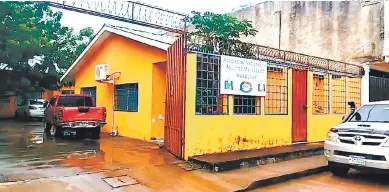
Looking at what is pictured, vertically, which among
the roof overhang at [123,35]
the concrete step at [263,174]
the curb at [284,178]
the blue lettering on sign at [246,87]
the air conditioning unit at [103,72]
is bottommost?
the curb at [284,178]

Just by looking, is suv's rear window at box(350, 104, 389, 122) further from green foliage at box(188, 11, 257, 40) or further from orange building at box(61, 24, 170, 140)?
green foliage at box(188, 11, 257, 40)

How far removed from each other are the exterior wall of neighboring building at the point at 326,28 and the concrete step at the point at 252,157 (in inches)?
272

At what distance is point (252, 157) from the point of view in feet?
27.4

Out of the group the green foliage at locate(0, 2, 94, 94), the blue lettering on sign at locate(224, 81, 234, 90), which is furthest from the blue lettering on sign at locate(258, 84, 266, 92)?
the green foliage at locate(0, 2, 94, 94)

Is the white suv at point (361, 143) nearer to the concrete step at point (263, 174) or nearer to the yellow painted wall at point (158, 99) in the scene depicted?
the concrete step at point (263, 174)

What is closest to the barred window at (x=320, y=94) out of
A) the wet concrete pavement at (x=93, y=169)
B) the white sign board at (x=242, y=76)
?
the white sign board at (x=242, y=76)

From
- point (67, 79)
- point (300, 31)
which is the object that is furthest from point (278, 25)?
point (67, 79)

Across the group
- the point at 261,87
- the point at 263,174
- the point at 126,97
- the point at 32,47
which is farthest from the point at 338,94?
the point at 32,47

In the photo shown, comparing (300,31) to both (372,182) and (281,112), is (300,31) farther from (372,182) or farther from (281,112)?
(372,182)

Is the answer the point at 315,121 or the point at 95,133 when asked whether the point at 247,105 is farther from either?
the point at 95,133

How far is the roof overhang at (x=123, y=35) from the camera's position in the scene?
1092 cm

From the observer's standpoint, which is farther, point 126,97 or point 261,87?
point 126,97

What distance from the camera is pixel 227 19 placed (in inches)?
562

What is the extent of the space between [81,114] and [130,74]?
2429mm
